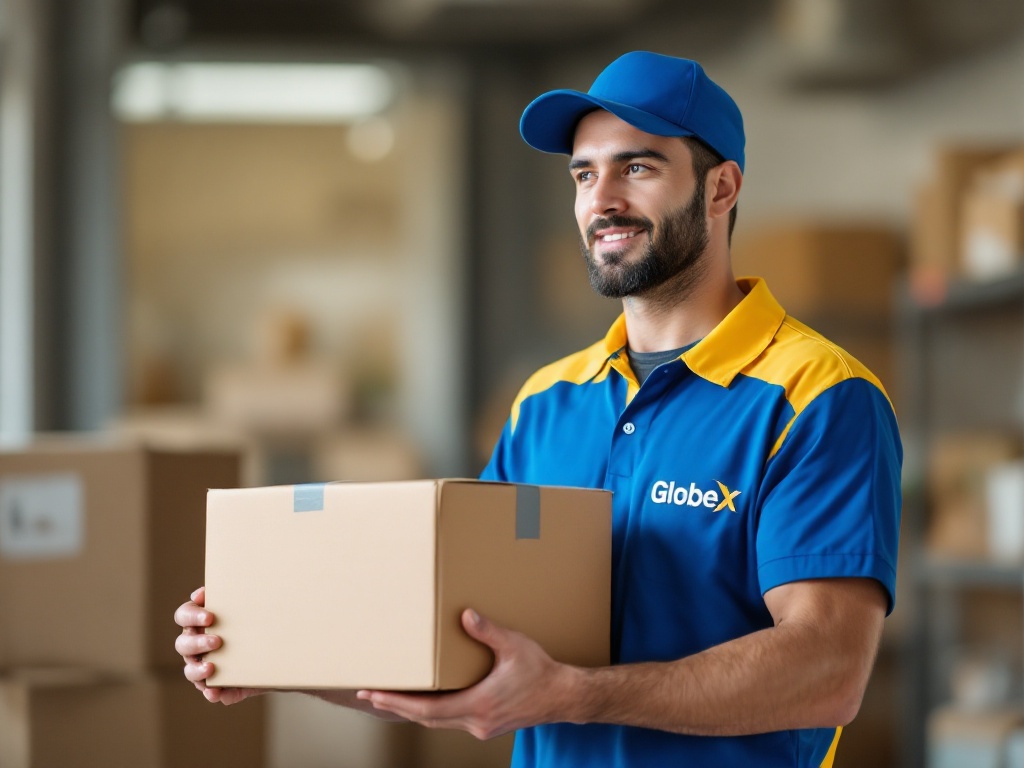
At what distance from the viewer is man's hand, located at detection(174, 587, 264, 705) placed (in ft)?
4.33

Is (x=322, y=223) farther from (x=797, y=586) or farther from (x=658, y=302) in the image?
(x=797, y=586)

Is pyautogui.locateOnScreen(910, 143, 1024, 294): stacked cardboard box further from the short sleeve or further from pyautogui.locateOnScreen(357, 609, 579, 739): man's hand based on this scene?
pyautogui.locateOnScreen(357, 609, 579, 739): man's hand

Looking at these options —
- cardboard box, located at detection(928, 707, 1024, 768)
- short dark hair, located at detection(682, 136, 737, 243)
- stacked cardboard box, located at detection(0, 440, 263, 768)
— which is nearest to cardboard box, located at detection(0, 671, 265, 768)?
stacked cardboard box, located at detection(0, 440, 263, 768)

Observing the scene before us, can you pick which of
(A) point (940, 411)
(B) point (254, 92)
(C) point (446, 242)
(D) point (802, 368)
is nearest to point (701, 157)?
(D) point (802, 368)

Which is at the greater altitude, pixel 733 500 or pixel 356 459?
pixel 733 500

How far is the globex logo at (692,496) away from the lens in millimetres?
1378

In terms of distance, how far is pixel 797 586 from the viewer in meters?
1.31

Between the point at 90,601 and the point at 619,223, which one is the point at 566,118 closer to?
the point at 619,223

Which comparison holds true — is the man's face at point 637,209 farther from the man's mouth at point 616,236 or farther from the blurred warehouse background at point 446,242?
the blurred warehouse background at point 446,242

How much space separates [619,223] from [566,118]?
0.51ft

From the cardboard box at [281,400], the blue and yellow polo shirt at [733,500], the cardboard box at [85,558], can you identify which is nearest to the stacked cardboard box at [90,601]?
the cardboard box at [85,558]

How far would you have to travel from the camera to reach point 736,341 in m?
1.48

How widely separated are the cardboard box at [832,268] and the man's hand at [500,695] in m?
3.26

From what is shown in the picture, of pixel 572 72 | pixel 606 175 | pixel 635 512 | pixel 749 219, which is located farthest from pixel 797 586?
pixel 572 72
